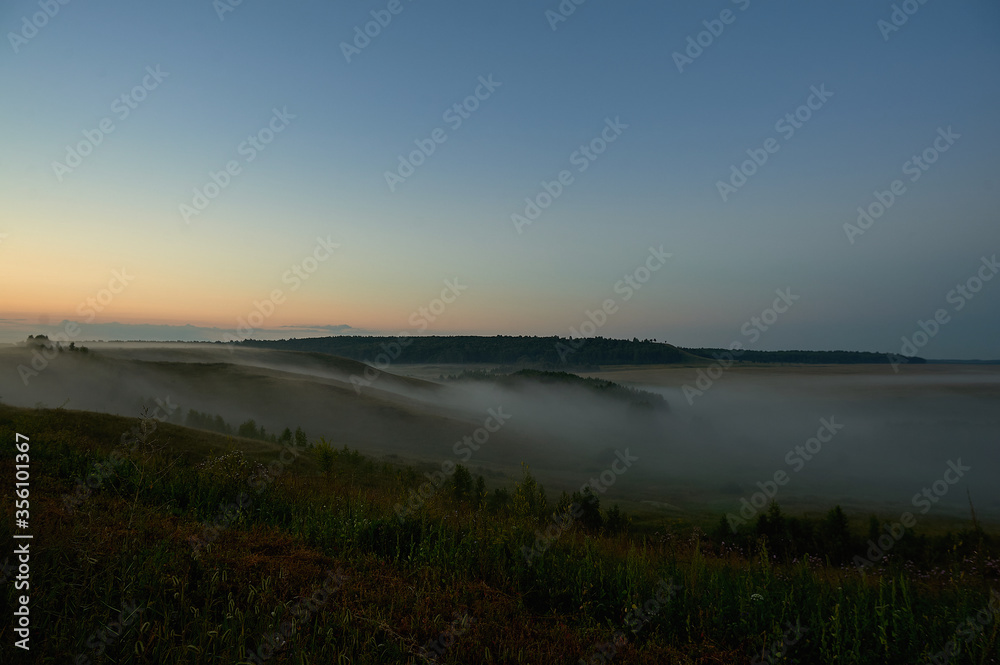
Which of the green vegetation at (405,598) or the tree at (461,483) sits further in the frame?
the tree at (461,483)

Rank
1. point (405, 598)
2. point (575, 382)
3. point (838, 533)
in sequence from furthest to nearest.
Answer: point (575, 382)
point (838, 533)
point (405, 598)

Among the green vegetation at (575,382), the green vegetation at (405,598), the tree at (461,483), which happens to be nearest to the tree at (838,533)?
the tree at (461,483)

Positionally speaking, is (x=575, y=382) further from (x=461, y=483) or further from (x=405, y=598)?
(x=405, y=598)

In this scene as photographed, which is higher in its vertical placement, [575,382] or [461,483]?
[575,382]

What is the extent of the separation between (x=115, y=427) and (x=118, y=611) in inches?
783

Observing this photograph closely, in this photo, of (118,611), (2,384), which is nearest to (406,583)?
(118,611)

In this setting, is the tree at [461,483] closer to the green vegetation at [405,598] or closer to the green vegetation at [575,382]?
the green vegetation at [405,598]

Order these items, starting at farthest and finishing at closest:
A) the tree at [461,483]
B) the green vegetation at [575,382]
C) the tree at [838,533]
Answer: the green vegetation at [575,382], the tree at [838,533], the tree at [461,483]

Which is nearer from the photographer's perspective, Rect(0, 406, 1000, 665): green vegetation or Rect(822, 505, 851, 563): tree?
Rect(0, 406, 1000, 665): green vegetation

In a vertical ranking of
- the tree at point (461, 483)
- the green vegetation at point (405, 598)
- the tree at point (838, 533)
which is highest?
the tree at point (461, 483)

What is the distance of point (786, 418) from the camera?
6732 inches

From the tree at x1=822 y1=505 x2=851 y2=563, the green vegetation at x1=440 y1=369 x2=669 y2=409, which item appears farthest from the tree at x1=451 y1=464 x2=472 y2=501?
the green vegetation at x1=440 y1=369 x2=669 y2=409

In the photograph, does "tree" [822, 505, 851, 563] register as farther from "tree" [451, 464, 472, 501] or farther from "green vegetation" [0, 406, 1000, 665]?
"green vegetation" [0, 406, 1000, 665]

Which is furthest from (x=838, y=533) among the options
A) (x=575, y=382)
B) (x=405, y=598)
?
(x=575, y=382)
